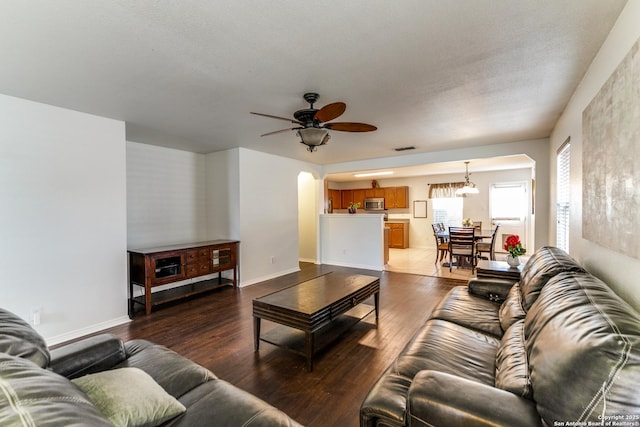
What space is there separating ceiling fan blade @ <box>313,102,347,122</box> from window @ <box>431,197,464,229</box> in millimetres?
7537

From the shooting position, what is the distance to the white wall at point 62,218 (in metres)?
2.67

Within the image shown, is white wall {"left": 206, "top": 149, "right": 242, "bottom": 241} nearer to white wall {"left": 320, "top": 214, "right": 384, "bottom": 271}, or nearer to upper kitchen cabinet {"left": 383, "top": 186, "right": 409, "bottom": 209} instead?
white wall {"left": 320, "top": 214, "right": 384, "bottom": 271}

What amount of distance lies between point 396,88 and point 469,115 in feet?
4.20

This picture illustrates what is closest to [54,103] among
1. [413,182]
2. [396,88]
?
[396,88]

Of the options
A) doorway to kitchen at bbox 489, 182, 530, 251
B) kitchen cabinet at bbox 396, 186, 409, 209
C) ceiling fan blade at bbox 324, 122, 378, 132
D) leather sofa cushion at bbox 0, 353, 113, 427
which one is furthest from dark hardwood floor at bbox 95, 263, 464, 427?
kitchen cabinet at bbox 396, 186, 409, 209

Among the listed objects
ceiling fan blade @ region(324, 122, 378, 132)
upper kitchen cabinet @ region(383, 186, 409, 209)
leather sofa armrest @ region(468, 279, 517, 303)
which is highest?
ceiling fan blade @ region(324, 122, 378, 132)

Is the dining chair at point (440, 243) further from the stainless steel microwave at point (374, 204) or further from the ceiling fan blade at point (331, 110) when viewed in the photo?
the ceiling fan blade at point (331, 110)

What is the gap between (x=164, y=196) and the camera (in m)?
4.75

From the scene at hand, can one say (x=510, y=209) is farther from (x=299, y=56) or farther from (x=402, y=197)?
(x=299, y=56)

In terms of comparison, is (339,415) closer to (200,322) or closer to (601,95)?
(200,322)

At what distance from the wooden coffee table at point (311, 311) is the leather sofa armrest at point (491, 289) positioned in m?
1.02

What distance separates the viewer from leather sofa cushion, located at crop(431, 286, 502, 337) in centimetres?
212

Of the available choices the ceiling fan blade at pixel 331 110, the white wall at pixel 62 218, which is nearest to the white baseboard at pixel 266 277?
the white wall at pixel 62 218

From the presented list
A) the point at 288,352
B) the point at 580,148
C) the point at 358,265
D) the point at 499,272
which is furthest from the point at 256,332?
the point at 358,265
